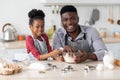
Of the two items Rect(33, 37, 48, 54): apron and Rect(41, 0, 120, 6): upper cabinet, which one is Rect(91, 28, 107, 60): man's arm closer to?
Rect(33, 37, 48, 54): apron

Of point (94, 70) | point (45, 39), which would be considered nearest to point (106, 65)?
point (94, 70)

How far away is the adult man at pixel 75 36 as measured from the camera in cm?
249

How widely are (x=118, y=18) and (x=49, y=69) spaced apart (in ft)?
9.15

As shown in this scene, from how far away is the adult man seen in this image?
2486 millimetres

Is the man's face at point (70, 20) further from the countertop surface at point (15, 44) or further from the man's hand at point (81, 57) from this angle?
the countertop surface at point (15, 44)

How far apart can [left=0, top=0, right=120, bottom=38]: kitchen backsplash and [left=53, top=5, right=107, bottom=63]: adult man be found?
1.57m

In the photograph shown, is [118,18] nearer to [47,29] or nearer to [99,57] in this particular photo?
[47,29]

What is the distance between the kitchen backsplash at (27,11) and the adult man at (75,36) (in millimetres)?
1574

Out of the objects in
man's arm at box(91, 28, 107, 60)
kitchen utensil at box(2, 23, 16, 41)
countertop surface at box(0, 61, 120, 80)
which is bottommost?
countertop surface at box(0, 61, 120, 80)

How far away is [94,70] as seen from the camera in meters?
1.90

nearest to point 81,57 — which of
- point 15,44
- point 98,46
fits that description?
point 98,46

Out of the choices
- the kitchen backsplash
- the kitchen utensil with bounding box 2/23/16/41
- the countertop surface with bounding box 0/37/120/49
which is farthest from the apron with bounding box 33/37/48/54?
the kitchen backsplash

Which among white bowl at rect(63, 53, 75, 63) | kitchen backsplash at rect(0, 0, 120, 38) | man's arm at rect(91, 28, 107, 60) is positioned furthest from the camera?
kitchen backsplash at rect(0, 0, 120, 38)

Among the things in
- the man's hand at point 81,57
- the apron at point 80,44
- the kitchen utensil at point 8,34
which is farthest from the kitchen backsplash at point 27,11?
the man's hand at point 81,57
